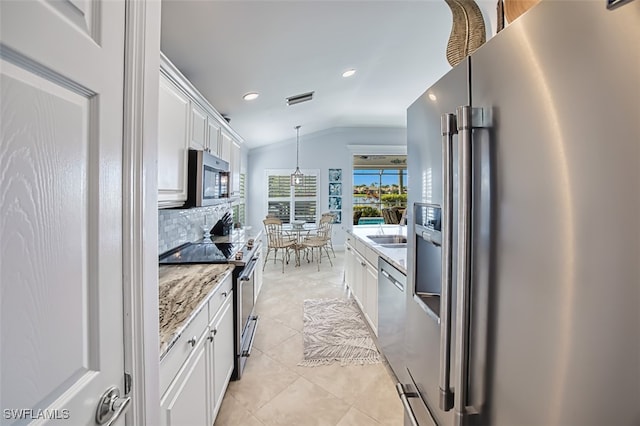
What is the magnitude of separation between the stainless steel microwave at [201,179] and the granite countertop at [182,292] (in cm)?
46

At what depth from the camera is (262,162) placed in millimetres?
7215

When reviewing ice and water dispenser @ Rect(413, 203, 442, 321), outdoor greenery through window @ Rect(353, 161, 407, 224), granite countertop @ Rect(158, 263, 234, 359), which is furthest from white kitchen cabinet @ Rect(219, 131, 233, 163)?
outdoor greenery through window @ Rect(353, 161, 407, 224)

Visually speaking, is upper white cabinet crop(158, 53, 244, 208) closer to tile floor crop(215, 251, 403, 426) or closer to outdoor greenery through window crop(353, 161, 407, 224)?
tile floor crop(215, 251, 403, 426)

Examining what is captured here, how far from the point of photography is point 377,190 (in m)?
9.34

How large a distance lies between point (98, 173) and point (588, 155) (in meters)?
0.95

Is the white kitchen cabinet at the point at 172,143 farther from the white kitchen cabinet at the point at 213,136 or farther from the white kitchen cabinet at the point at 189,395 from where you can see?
the white kitchen cabinet at the point at 189,395

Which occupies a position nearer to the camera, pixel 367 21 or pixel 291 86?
pixel 367 21

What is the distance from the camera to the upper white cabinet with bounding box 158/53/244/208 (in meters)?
1.59

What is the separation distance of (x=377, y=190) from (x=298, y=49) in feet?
23.4

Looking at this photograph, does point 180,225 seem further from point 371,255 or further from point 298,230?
point 298,230

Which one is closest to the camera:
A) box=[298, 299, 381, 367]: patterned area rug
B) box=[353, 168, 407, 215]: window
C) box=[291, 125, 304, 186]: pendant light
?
box=[298, 299, 381, 367]: patterned area rug

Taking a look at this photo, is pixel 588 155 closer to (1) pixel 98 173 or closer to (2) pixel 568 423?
(2) pixel 568 423

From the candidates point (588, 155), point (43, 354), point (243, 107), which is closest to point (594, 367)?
point (588, 155)

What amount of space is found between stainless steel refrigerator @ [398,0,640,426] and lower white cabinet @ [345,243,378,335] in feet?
5.10
